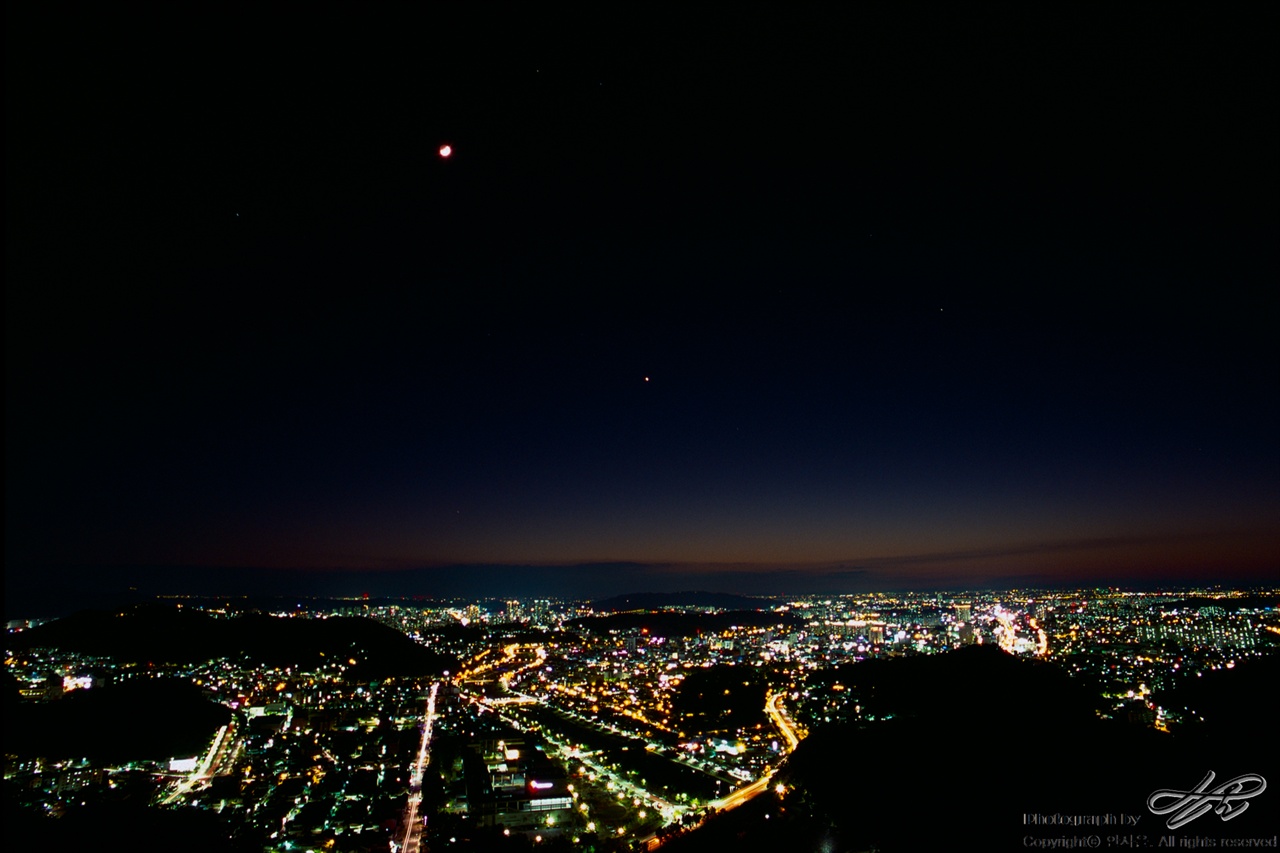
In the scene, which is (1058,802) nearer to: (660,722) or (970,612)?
(660,722)

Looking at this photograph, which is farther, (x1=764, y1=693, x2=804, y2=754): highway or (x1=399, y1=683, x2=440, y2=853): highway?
(x1=764, y1=693, x2=804, y2=754): highway

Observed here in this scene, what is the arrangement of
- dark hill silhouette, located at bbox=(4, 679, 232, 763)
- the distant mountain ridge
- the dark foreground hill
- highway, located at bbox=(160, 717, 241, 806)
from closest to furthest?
the dark foreground hill, highway, located at bbox=(160, 717, 241, 806), dark hill silhouette, located at bbox=(4, 679, 232, 763), the distant mountain ridge

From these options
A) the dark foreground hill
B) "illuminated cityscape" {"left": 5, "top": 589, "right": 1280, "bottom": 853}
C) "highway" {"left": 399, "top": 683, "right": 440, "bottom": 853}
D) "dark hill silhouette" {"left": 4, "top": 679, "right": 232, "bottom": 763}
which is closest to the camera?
the dark foreground hill

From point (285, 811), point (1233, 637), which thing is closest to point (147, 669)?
point (285, 811)

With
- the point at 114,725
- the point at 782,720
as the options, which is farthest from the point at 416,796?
the point at 782,720
